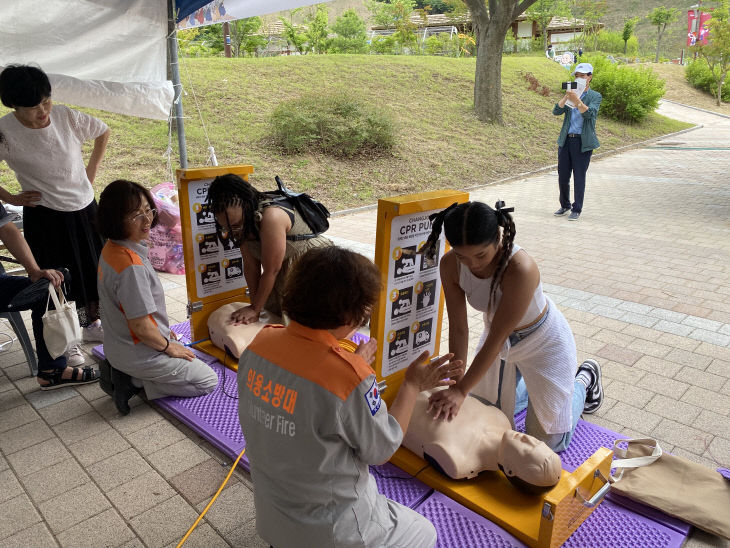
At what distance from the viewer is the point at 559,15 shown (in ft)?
135

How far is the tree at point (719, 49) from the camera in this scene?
2525cm

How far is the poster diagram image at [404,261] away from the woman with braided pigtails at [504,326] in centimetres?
6

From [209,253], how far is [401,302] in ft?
5.81

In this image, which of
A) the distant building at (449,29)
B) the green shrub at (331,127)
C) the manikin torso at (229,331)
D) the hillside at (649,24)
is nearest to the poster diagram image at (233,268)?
the manikin torso at (229,331)

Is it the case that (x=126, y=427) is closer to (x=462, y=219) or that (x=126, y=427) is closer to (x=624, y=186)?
(x=462, y=219)

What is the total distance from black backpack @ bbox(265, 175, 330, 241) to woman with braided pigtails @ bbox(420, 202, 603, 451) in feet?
3.94

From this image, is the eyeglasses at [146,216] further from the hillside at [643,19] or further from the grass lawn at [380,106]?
the hillside at [643,19]

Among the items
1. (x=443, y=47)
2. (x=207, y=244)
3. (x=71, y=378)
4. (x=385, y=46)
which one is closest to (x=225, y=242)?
(x=207, y=244)

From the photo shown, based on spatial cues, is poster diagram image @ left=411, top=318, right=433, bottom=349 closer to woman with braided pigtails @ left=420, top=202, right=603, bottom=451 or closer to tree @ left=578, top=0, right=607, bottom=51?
woman with braided pigtails @ left=420, top=202, right=603, bottom=451

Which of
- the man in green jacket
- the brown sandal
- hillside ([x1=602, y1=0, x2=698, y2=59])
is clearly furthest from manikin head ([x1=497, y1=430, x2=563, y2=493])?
hillside ([x1=602, y1=0, x2=698, y2=59])

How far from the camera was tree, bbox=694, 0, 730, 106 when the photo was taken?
82.8ft

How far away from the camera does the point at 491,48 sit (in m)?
15.1

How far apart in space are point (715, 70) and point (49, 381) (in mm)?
32667

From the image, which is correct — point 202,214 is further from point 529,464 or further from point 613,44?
point 613,44
